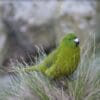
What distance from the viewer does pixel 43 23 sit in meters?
9.88

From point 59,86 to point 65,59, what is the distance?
28 centimetres

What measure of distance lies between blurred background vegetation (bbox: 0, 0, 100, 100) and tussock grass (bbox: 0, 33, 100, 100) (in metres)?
4.70

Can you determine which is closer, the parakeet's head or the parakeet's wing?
the parakeet's head

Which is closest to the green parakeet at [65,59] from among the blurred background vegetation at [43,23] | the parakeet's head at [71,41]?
the parakeet's head at [71,41]

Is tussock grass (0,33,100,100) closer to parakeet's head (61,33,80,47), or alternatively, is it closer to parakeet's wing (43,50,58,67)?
parakeet's wing (43,50,58,67)

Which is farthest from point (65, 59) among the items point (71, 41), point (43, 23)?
point (43, 23)

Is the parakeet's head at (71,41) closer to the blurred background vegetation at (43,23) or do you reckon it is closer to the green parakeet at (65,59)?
the green parakeet at (65,59)

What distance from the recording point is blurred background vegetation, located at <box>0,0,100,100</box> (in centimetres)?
990

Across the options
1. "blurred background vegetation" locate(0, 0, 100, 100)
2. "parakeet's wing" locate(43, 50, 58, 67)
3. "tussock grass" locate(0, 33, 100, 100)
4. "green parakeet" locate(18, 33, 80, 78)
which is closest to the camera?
"tussock grass" locate(0, 33, 100, 100)

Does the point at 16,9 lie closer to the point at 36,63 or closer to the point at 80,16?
the point at 80,16

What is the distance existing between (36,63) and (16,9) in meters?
4.89

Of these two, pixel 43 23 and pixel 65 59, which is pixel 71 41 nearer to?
pixel 65 59

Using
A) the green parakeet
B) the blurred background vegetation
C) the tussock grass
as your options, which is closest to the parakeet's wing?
the green parakeet

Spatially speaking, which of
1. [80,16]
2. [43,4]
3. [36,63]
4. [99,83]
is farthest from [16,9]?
[99,83]
